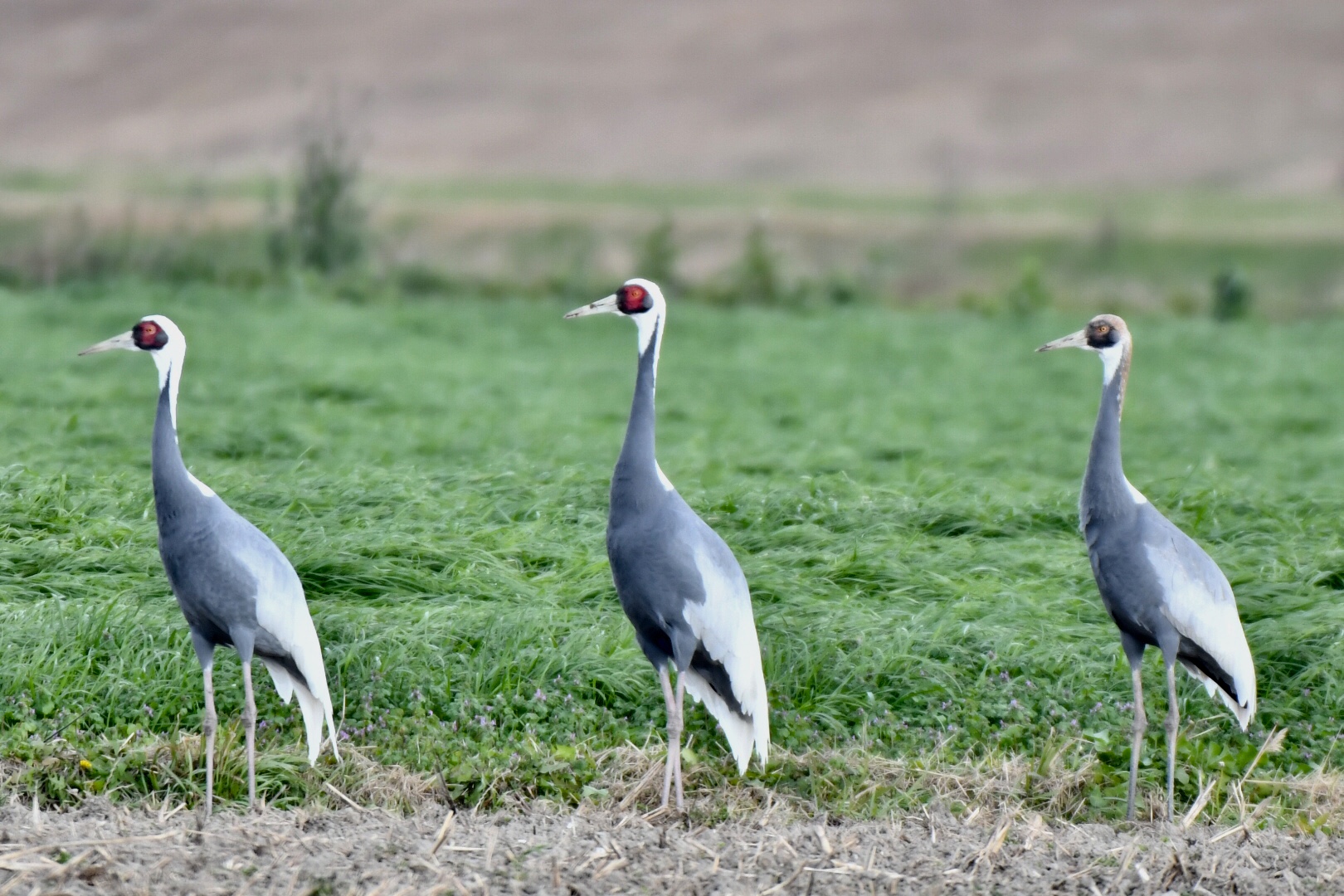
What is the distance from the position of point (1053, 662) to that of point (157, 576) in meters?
3.65

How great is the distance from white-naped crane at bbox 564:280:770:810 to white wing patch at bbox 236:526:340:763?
3.37 ft

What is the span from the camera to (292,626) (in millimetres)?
4961

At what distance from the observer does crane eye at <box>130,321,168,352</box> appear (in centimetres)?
495

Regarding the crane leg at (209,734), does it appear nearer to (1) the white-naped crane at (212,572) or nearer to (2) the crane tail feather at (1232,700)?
(1) the white-naped crane at (212,572)

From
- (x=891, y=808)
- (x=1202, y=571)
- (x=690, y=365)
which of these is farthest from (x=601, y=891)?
(x=690, y=365)

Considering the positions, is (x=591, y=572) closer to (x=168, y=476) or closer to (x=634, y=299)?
(x=634, y=299)

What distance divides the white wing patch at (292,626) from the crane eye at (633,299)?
4.45 ft

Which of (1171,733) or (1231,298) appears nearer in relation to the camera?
(1171,733)

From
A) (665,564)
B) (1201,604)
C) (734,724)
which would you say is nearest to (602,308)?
(665,564)

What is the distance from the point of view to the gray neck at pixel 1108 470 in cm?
497

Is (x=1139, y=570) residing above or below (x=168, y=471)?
below

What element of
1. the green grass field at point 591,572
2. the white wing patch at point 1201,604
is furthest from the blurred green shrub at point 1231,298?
the white wing patch at point 1201,604

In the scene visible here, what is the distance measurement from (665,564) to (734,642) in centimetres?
36

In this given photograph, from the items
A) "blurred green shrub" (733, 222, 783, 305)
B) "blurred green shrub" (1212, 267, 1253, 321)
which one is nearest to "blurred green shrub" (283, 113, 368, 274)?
"blurred green shrub" (733, 222, 783, 305)
